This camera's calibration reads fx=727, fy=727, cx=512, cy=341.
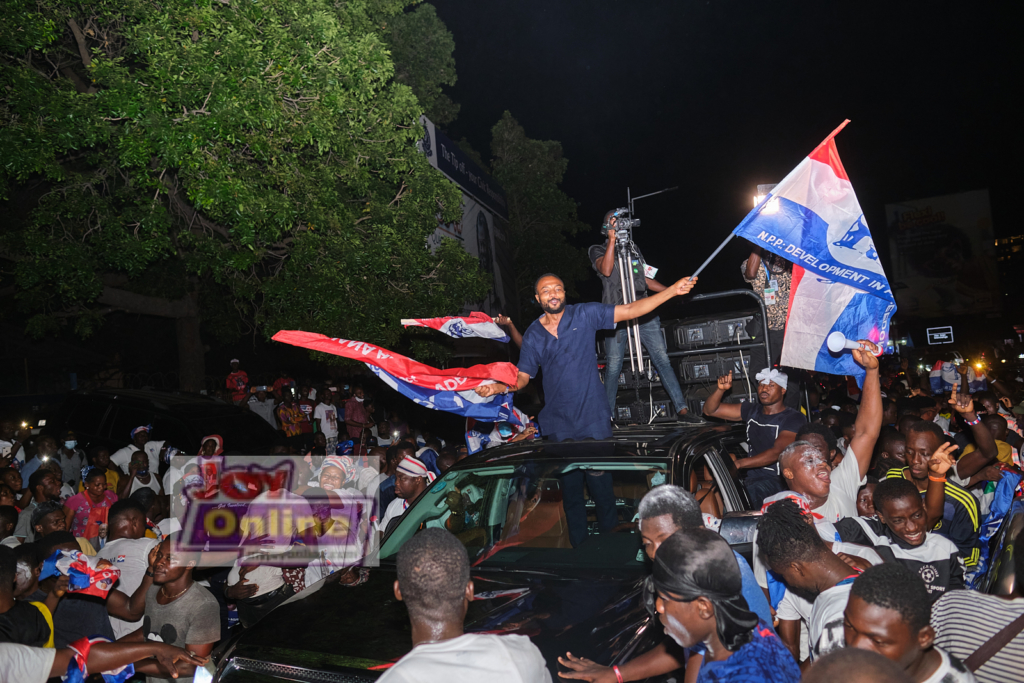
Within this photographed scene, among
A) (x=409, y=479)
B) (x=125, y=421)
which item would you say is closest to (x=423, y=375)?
(x=409, y=479)

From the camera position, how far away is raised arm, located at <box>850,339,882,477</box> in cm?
426

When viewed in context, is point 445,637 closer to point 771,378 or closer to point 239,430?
point 771,378

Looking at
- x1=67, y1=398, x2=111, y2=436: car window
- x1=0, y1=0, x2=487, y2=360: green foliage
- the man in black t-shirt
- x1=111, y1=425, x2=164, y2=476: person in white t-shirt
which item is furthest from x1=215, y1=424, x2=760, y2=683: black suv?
x1=67, y1=398, x2=111, y2=436: car window

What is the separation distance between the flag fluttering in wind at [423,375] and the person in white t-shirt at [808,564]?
2.60 metres

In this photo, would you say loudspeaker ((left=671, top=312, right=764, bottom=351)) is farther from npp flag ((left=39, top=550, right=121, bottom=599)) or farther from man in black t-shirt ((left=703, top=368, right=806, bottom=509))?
npp flag ((left=39, top=550, right=121, bottom=599))

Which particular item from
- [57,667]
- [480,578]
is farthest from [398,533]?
[57,667]

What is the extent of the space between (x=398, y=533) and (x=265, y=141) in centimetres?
589

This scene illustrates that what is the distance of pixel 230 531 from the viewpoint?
5.62 m

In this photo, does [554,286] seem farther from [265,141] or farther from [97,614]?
[265,141]

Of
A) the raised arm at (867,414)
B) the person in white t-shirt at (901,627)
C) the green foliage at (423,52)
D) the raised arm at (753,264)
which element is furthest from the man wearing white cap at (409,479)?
the green foliage at (423,52)

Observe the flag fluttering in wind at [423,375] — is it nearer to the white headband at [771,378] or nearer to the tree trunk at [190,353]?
the white headband at [771,378]

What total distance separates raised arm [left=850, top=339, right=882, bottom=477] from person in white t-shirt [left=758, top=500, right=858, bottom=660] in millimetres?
1725

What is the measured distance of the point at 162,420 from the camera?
10484 millimetres

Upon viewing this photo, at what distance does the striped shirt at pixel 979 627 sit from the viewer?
2293mm
